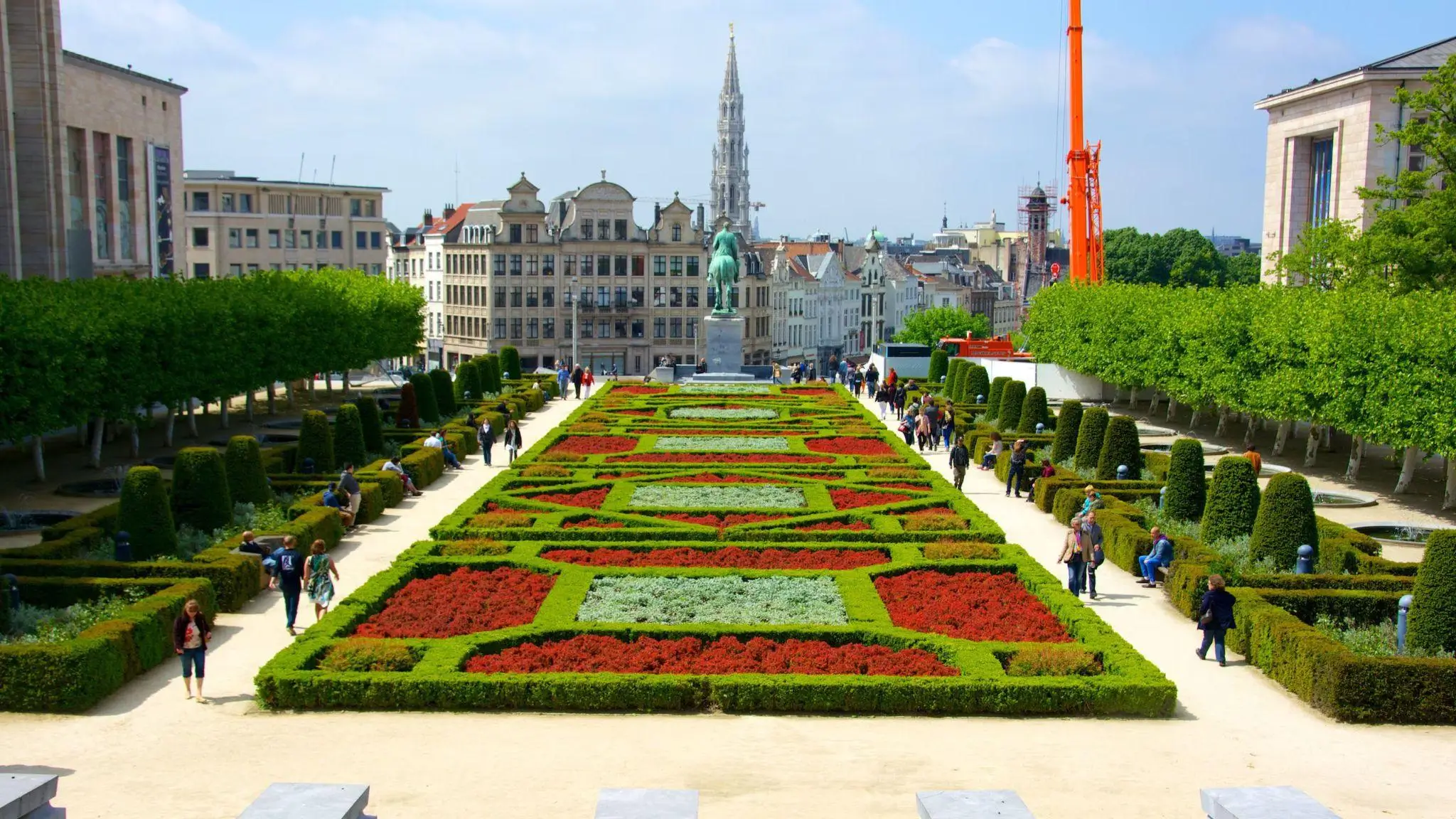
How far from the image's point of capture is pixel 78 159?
6581 cm

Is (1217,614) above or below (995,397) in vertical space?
below

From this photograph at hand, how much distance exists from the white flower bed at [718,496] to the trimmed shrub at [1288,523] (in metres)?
10.5

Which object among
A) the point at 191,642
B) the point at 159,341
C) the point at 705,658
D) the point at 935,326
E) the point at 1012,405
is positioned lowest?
the point at 705,658

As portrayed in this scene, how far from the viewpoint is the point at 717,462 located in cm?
3922

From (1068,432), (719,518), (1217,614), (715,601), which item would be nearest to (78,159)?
(719,518)

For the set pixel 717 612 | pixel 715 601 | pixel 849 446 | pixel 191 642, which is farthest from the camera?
pixel 849 446

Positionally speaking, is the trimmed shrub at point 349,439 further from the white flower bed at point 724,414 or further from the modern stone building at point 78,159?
the modern stone building at point 78,159

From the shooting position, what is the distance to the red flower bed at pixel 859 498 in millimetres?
32731

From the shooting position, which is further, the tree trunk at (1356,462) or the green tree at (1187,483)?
the tree trunk at (1356,462)

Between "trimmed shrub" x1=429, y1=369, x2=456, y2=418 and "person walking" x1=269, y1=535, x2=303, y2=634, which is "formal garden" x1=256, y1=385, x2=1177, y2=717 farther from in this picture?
"trimmed shrub" x1=429, y1=369, x2=456, y2=418

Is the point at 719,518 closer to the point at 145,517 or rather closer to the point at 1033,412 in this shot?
the point at 145,517

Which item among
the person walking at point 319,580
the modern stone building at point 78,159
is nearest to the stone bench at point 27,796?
the person walking at point 319,580

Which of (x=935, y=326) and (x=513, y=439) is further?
(x=935, y=326)

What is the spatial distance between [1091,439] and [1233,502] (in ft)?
35.1
